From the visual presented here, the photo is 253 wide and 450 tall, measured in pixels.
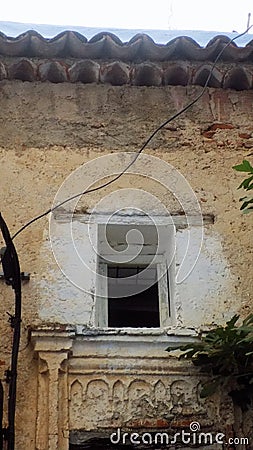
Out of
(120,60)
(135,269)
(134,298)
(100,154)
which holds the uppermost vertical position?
(120,60)

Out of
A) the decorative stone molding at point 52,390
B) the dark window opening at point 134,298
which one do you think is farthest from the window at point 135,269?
the decorative stone molding at point 52,390

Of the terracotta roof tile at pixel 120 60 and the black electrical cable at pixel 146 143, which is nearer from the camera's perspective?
A: the black electrical cable at pixel 146 143

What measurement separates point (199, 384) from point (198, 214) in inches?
42.9

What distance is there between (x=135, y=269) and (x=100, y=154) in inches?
30.4

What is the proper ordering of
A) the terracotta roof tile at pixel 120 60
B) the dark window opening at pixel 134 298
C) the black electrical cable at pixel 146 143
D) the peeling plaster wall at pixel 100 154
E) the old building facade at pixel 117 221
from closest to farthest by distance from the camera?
1. the old building facade at pixel 117 221
2. the peeling plaster wall at pixel 100 154
3. the black electrical cable at pixel 146 143
4. the dark window opening at pixel 134 298
5. the terracotta roof tile at pixel 120 60

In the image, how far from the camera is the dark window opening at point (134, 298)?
4.30 meters

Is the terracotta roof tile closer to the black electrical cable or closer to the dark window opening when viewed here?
the black electrical cable

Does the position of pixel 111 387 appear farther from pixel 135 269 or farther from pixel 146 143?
pixel 146 143

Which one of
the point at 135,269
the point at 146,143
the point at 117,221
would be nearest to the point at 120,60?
the point at 146,143

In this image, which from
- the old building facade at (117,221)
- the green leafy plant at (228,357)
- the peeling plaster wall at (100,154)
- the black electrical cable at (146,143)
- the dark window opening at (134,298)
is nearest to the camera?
the green leafy plant at (228,357)

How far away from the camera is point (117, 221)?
4.23 m

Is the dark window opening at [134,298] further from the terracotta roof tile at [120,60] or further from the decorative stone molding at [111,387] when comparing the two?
the terracotta roof tile at [120,60]

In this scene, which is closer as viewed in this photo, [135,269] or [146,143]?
[135,269]

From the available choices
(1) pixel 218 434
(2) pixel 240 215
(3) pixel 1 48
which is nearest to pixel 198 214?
(2) pixel 240 215
